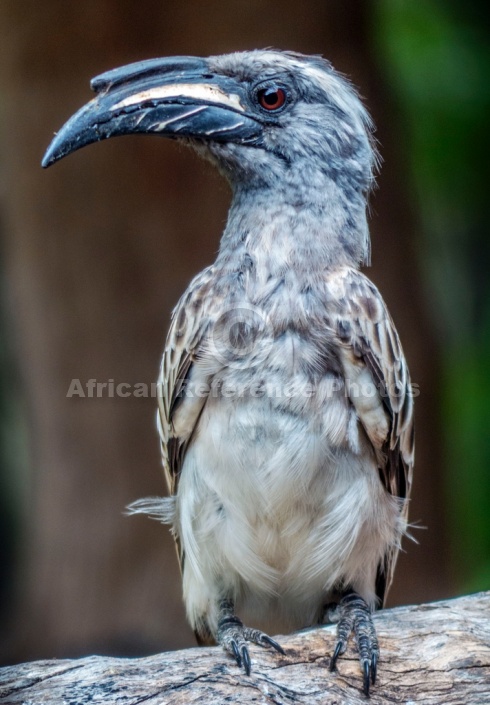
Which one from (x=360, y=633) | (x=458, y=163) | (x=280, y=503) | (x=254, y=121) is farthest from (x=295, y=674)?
(x=458, y=163)

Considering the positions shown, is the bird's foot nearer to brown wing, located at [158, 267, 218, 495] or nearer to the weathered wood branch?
the weathered wood branch

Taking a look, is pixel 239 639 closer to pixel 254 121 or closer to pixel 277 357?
pixel 277 357

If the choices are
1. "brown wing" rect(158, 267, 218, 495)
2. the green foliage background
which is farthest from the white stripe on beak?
the green foliage background

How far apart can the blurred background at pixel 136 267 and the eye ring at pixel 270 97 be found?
1.51m

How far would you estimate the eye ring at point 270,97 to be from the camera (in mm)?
2822

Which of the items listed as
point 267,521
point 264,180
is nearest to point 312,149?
point 264,180

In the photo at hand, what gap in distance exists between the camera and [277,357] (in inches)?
103

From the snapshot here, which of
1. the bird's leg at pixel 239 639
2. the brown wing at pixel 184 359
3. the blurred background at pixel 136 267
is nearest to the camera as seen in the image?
the bird's leg at pixel 239 639

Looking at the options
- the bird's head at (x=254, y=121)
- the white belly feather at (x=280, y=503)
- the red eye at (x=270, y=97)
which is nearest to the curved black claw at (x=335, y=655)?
the white belly feather at (x=280, y=503)

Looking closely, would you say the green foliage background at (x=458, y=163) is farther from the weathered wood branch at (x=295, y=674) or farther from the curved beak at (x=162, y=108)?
the curved beak at (x=162, y=108)

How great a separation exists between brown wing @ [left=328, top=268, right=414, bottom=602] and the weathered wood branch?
1.74ft

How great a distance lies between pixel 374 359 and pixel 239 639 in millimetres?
972

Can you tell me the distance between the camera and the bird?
2.64m

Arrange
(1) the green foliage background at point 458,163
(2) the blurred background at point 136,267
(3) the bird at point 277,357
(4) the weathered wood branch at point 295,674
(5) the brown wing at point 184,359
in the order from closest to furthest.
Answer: (4) the weathered wood branch at point 295,674, (3) the bird at point 277,357, (5) the brown wing at point 184,359, (1) the green foliage background at point 458,163, (2) the blurred background at point 136,267
